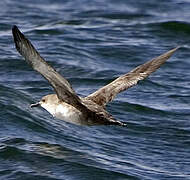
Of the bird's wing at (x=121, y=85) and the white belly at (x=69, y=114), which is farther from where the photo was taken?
the bird's wing at (x=121, y=85)

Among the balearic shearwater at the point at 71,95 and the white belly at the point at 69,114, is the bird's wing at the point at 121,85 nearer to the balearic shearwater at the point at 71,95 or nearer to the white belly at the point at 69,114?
the balearic shearwater at the point at 71,95

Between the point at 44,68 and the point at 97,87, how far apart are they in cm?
513

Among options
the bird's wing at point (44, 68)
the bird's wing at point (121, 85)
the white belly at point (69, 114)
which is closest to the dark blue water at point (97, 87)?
the white belly at point (69, 114)

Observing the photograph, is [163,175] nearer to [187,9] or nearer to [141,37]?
[141,37]

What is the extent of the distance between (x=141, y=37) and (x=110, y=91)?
717cm

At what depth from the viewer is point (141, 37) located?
17453 mm

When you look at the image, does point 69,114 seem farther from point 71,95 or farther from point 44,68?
point 44,68

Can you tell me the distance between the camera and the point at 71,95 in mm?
9438

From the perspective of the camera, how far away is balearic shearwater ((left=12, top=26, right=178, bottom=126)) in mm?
8648

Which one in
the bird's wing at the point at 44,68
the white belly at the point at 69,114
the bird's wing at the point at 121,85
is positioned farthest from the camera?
the bird's wing at the point at 121,85

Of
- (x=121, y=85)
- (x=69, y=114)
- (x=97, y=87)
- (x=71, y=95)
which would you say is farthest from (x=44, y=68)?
(x=97, y=87)

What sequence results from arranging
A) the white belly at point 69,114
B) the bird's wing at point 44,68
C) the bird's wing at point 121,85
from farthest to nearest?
the bird's wing at point 121,85 → the white belly at point 69,114 → the bird's wing at point 44,68

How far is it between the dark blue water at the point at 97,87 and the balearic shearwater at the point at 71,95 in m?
0.80

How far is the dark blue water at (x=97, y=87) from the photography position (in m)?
10.3
